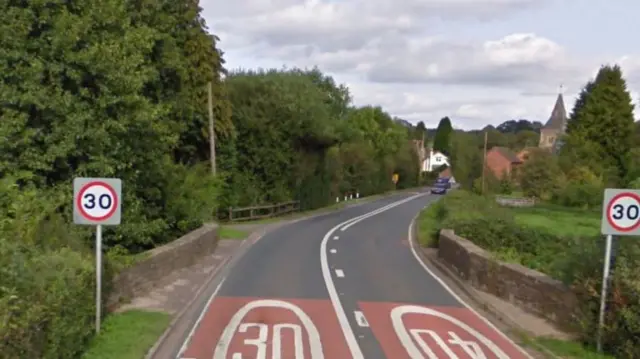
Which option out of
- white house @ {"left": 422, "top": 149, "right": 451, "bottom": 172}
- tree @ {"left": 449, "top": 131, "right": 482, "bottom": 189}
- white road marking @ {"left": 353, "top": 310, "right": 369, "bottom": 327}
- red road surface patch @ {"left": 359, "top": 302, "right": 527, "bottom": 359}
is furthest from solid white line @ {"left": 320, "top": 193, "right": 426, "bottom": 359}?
white house @ {"left": 422, "top": 149, "right": 451, "bottom": 172}

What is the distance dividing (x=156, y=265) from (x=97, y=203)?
5909mm

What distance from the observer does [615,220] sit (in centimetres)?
1255

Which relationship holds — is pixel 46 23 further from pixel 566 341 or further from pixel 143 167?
pixel 566 341

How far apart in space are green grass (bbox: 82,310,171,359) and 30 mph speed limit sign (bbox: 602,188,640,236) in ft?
23.2

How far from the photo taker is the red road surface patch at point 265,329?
485 inches

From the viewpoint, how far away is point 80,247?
14.5 meters

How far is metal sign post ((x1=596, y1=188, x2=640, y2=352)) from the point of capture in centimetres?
1241

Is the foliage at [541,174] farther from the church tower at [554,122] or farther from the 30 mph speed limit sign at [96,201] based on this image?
the church tower at [554,122]

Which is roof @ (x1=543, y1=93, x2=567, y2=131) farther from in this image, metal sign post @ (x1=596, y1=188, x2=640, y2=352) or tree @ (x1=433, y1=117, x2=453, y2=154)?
metal sign post @ (x1=596, y1=188, x2=640, y2=352)

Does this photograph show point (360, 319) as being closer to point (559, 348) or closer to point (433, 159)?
point (559, 348)

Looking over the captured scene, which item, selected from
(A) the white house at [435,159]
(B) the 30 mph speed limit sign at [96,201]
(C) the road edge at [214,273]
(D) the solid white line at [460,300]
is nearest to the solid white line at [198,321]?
(C) the road edge at [214,273]

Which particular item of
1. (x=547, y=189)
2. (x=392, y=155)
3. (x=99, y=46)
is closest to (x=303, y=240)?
(x=99, y=46)

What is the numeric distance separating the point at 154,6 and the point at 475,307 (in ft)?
60.1

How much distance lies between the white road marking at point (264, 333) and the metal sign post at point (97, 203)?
202 cm
